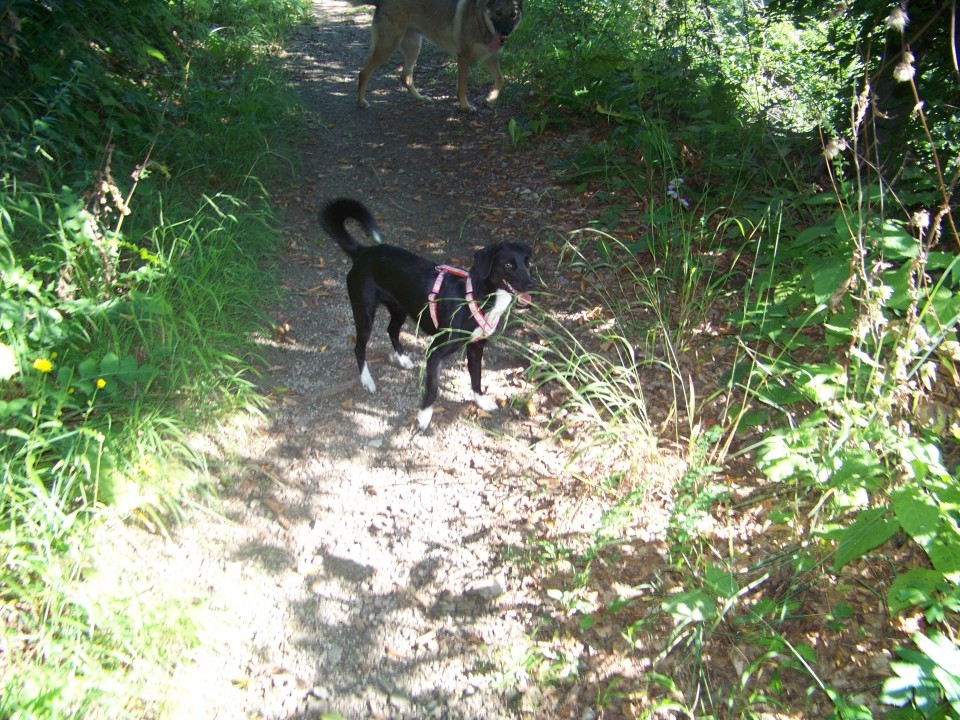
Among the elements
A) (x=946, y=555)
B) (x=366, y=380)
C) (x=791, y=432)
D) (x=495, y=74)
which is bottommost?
(x=366, y=380)

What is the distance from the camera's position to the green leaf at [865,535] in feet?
6.81

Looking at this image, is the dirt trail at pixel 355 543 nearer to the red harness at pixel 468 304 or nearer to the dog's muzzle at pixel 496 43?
the red harness at pixel 468 304

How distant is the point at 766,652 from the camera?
2379 millimetres

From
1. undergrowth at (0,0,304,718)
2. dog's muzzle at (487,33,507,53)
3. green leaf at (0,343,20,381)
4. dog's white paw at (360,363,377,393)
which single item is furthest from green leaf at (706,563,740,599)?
dog's muzzle at (487,33,507,53)

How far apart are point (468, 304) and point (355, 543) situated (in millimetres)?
1305

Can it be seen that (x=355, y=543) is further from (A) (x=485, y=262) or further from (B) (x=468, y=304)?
(A) (x=485, y=262)

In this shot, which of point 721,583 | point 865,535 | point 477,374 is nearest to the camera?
point 865,535

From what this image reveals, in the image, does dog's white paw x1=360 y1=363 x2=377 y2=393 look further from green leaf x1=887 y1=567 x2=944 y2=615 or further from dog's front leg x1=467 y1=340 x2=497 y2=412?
green leaf x1=887 y1=567 x2=944 y2=615

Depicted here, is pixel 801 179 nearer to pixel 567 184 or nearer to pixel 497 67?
pixel 567 184

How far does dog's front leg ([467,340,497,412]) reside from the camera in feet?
11.8

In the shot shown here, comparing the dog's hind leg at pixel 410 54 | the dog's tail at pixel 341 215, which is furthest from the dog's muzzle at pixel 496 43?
the dog's tail at pixel 341 215

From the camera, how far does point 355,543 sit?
2996 millimetres

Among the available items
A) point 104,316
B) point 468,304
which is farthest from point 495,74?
point 104,316

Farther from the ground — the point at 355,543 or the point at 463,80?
the point at 463,80
